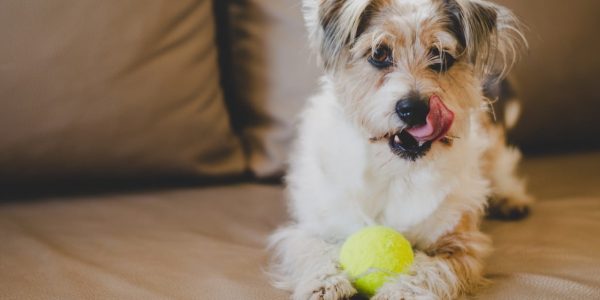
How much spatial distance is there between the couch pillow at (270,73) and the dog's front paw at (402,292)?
0.79 meters

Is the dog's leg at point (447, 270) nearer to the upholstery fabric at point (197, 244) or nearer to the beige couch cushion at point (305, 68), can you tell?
the upholstery fabric at point (197, 244)

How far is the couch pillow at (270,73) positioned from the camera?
1.85m

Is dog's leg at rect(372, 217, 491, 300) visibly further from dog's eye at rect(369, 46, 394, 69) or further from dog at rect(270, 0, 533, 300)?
dog's eye at rect(369, 46, 394, 69)

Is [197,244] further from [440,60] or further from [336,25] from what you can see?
[440,60]

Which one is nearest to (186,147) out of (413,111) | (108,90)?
(108,90)

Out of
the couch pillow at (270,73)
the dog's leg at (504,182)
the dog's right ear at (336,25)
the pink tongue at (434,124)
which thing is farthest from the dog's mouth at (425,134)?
the couch pillow at (270,73)

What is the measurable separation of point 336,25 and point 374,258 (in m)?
0.55

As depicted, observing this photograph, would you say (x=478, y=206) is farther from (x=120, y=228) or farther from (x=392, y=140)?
(x=120, y=228)

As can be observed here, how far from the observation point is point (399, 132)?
4.36ft

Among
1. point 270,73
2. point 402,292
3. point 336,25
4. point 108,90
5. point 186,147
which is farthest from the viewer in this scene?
point 270,73

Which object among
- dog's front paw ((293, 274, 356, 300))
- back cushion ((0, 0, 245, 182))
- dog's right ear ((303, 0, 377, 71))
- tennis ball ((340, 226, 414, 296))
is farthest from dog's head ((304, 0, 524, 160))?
back cushion ((0, 0, 245, 182))

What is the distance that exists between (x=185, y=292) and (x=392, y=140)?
562 millimetres

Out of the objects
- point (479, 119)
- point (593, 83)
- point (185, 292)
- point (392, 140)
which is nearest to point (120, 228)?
point (185, 292)

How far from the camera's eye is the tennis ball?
1182 mm
